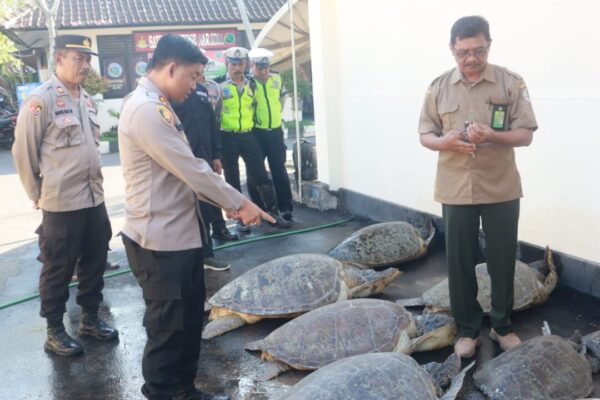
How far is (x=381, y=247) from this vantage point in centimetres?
524

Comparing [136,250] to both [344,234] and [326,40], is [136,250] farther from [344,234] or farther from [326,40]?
[326,40]

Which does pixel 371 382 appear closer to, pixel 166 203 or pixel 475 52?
pixel 166 203

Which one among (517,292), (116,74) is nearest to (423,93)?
(517,292)

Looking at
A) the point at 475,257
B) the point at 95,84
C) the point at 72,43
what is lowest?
the point at 475,257

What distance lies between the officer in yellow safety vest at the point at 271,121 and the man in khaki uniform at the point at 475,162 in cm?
362

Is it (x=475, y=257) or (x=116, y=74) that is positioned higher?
(x=116, y=74)

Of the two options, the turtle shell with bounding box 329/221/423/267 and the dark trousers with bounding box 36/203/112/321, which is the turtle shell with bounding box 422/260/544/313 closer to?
the turtle shell with bounding box 329/221/423/267

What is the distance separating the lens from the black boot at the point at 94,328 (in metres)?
4.15

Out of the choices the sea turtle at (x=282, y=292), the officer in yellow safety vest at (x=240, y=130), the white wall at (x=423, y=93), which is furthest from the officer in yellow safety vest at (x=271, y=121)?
the sea turtle at (x=282, y=292)

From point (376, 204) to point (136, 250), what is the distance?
4398mm

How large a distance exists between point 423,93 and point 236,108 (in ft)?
6.71

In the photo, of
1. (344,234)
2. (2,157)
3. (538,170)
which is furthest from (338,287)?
(2,157)

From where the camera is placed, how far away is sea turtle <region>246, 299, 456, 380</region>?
3258mm

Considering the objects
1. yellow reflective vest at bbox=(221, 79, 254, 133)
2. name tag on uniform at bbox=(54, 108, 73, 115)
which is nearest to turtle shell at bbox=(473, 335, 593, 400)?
name tag on uniform at bbox=(54, 108, 73, 115)
